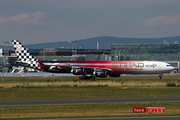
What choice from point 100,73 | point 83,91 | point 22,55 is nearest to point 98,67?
point 100,73

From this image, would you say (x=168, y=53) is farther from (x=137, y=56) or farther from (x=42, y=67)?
(x=42, y=67)

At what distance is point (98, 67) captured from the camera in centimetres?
7200

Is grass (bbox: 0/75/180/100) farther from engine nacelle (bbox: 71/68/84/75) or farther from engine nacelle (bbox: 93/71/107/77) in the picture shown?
engine nacelle (bbox: 71/68/84/75)

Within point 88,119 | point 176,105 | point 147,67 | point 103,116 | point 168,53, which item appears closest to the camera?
Answer: point 88,119

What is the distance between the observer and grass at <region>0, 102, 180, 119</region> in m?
21.6

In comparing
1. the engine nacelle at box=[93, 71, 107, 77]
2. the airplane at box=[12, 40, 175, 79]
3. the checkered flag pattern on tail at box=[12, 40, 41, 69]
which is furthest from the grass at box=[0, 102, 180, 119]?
the checkered flag pattern on tail at box=[12, 40, 41, 69]

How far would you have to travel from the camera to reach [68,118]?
20.4 m

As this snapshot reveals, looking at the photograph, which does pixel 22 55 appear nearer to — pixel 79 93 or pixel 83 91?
pixel 83 91

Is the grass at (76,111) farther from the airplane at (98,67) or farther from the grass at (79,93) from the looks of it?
the airplane at (98,67)

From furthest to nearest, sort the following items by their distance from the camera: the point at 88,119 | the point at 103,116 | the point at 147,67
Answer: the point at 147,67 → the point at 103,116 → the point at 88,119

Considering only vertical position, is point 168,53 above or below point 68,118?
above

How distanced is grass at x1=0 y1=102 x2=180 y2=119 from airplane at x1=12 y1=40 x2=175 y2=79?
41571 millimetres

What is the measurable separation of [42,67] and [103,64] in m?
16.4

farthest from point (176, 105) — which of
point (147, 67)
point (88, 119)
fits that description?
point (147, 67)
